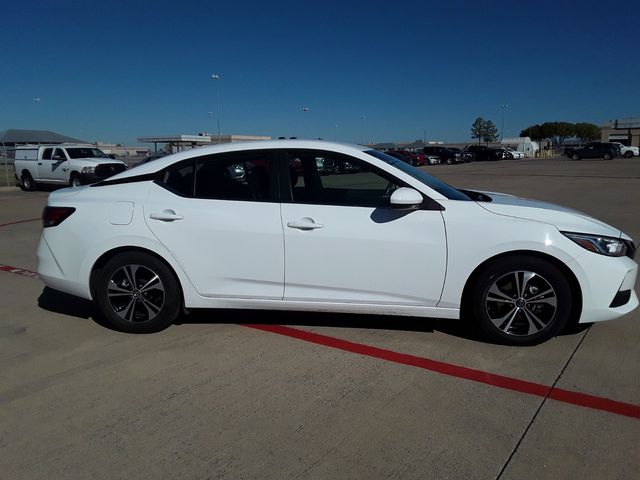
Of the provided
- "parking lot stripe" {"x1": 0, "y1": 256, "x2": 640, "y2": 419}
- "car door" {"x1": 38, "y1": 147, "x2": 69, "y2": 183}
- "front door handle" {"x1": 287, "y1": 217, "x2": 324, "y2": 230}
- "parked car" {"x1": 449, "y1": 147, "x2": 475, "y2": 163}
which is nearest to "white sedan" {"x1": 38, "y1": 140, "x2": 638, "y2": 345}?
"front door handle" {"x1": 287, "y1": 217, "x2": 324, "y2": 230}

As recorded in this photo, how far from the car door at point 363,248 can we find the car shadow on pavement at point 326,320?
20.2 inches

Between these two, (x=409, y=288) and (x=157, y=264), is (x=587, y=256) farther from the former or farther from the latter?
(x=157, y=264)

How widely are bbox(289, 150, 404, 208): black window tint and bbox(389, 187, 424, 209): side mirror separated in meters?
0.17

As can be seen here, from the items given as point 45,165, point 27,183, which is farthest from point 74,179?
point 27,183

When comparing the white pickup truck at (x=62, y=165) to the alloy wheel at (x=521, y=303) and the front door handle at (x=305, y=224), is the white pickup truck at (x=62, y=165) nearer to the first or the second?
the front door handle at (x=305, y=224)

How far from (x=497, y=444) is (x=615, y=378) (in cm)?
125

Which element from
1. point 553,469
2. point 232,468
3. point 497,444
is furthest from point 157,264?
point 553,469

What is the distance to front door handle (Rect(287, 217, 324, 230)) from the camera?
3.88m

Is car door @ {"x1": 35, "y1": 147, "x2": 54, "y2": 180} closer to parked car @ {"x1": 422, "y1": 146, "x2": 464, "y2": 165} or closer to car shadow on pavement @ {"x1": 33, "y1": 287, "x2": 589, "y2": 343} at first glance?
car shadow on pavement @ {"x1": 33, "y1": 287, "x2": 589, "y2": 343}

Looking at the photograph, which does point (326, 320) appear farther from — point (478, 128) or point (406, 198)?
point (478, 128)

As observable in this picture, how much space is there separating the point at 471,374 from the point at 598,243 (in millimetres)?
1342

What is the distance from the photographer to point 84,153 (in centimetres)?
1938

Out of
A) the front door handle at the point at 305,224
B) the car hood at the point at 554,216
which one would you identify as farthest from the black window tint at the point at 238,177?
the car hood at the point at 554,216

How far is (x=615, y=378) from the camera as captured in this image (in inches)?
135
